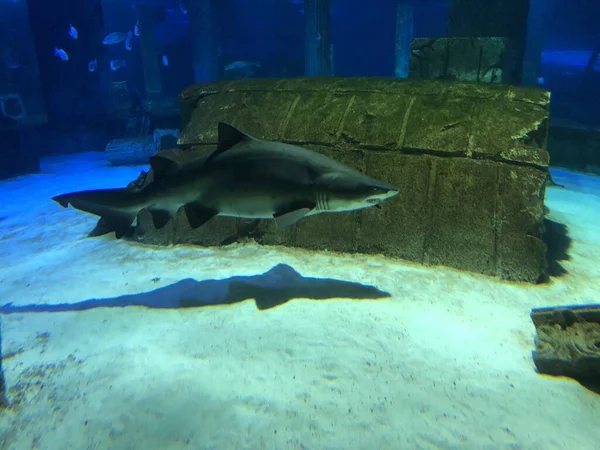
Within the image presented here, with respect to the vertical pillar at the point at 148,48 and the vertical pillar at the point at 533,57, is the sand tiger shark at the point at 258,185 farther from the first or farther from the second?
the vertical pillar at the point at 148,48

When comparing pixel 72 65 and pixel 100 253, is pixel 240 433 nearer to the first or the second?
pixel 100 253

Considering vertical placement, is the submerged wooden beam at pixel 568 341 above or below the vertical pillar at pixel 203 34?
below

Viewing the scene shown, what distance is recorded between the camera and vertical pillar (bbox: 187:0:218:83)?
26328 mm

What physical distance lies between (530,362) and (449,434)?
3.96 feet

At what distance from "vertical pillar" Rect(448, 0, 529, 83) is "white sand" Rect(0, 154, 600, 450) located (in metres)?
8.30

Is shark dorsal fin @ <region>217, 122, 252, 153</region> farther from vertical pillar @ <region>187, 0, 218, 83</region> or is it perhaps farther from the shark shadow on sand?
vertical pillar @ <region>187, 0, 218, 83</region>

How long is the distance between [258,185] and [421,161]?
2.60m

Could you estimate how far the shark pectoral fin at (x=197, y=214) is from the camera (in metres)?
3.49

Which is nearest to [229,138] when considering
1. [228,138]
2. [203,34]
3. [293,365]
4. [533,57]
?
[228,138]

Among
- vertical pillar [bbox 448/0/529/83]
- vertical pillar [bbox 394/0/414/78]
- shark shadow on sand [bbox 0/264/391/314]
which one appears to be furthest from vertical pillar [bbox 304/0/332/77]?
shark shadow on sand [bbox 0/264/391/314]

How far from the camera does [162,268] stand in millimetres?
4965

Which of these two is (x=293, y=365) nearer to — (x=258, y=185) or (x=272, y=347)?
(x=272, y=347)

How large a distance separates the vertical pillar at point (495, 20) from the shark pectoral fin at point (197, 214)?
34.8 ft

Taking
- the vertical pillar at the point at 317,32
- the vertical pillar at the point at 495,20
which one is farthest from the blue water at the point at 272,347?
the vertical pillar at the point at 317,32
